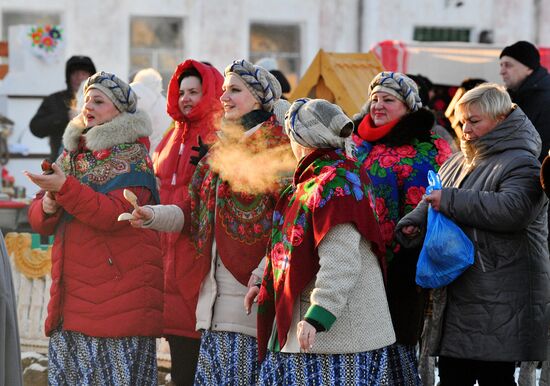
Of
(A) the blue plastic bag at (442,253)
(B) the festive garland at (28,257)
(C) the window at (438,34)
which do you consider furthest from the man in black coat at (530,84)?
(C) the window at (438,34)

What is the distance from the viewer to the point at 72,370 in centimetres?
628

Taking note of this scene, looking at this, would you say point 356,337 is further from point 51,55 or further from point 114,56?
point 114,56

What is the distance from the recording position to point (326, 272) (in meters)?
4.84

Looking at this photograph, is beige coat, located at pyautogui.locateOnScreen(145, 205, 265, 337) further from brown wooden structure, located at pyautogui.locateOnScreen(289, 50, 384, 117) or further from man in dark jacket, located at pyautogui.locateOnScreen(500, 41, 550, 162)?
brown wooden structure, located at pyautogui.locateOnScreen(289, 50, 384, 117)

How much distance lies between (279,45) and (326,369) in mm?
14365

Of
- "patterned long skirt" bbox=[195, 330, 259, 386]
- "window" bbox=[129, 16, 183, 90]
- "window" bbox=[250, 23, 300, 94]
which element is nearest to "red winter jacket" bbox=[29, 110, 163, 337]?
"patterned long skirt" bbox=[195, 330, 259, 386]

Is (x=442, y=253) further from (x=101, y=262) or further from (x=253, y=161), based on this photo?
(x=101, y=262)

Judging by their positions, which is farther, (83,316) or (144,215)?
(83,316)

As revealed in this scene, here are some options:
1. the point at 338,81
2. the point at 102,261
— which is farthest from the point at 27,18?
the point at 102,261

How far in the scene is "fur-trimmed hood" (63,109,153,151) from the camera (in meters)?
6.23

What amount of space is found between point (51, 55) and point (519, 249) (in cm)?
726

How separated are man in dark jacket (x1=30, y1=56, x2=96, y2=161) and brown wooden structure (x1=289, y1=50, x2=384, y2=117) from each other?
1.74 metres

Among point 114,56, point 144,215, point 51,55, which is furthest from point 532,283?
point 114,56

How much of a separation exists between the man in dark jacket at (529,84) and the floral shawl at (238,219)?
8.56 feet
